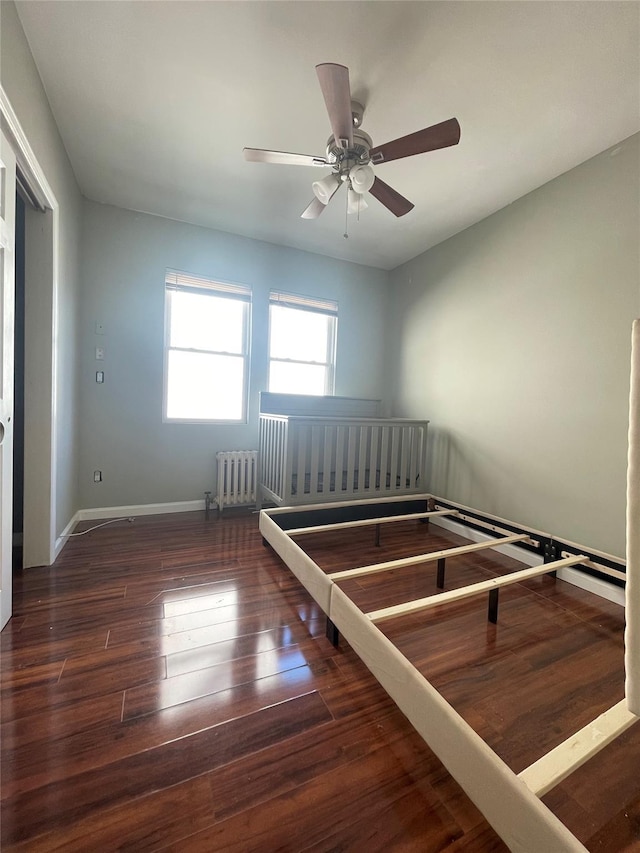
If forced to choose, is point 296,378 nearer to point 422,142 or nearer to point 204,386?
Result: point 204,386

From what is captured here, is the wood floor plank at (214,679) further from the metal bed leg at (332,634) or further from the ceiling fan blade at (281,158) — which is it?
the ceiling fan blade at (281,158)

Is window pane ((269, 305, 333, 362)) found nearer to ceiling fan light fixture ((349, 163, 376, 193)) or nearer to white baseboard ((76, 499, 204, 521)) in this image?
white baseboard ((76, 499, 204, 521))

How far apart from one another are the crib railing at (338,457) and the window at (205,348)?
0.59 metres

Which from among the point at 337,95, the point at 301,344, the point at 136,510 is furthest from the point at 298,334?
the point at 136,510

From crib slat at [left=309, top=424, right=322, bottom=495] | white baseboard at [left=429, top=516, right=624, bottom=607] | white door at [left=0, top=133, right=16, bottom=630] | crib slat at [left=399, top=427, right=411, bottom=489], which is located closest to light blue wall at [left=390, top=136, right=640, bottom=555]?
white baseboard at [left=429, top=516, right=624, bottom=607]

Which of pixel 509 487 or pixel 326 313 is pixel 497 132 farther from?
pixel 509 487

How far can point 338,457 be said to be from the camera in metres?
2.81

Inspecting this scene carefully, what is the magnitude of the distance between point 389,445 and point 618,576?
1.74 m

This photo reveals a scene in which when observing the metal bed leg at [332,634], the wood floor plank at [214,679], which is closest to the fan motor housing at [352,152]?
the metal bed leg at [332,634]

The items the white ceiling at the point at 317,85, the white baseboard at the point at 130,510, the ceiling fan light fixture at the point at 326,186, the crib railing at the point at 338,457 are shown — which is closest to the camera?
the white ceiling at the point at 317,85

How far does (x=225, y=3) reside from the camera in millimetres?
1405

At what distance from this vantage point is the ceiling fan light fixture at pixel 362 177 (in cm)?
179

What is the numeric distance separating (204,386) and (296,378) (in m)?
1.01

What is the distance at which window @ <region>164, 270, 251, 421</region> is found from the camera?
319 centimetres
